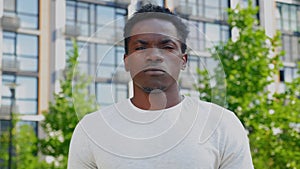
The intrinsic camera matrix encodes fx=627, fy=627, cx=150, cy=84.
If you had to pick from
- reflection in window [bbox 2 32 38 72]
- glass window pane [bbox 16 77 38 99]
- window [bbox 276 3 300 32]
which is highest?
window [bbox 276 3 300 32]

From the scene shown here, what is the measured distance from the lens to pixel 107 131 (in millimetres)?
954

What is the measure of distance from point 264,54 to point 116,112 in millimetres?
5770

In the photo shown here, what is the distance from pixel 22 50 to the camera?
13.1m

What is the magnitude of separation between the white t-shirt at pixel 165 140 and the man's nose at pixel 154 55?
84mm

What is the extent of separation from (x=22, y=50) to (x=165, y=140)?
40.9 feet

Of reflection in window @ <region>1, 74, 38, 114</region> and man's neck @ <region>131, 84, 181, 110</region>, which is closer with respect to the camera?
man's neck @ <region>131, 84, 181, 110</region>

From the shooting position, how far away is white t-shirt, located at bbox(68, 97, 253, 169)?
0.92 meters

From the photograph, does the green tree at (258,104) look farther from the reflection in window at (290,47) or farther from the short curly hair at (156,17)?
the reflection in window at (290,47)

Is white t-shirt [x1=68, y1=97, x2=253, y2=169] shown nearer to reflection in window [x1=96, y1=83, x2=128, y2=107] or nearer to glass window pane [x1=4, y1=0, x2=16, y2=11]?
reflection in window [x1=96, y1=83, x2=128, y2=107]

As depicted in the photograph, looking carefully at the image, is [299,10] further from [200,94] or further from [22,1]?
[200,94]

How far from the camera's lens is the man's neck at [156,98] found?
0.92 metres

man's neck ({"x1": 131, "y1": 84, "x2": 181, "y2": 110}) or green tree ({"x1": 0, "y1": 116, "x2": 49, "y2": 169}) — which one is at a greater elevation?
man's neck ({"x1": 131, "y1": 84, "x2": 181, "y2": 110})

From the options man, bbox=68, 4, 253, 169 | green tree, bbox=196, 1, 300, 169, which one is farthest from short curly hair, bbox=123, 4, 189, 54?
green tree, bbox=196, 1, 300, 169

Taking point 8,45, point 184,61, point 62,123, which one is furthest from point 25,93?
point 184,61
